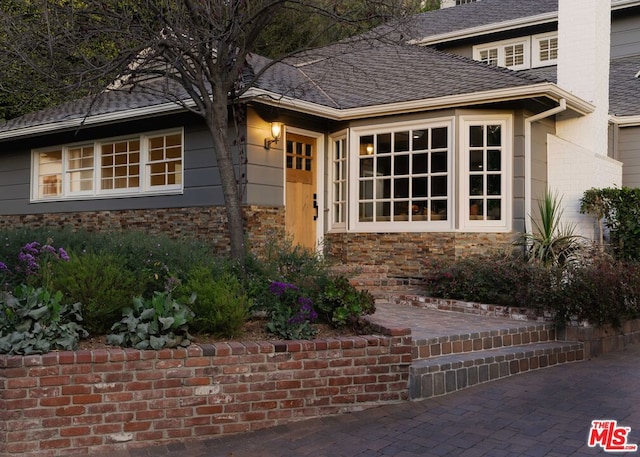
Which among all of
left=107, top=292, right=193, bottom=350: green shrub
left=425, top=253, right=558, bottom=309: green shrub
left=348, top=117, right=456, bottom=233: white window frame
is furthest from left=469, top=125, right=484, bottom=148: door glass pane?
left=107, top=292, right=193, bottom=350: green shrub

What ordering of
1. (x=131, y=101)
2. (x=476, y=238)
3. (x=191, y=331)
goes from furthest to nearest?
1. (x=131, y=101)
2. (x=476, y=238)
3. (x=191, y=331)

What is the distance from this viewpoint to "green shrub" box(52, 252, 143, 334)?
15.8ft

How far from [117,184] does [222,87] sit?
544 centimetres

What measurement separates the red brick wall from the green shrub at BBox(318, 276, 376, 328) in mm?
400

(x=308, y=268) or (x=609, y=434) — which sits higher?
(x=308, y=268)

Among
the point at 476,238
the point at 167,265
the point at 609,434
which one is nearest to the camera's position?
the point at 609,434

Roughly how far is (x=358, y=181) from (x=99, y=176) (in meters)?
5.14

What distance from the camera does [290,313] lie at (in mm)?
5320

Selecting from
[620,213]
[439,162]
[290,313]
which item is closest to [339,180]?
[439,162]

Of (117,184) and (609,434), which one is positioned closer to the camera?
(609,434)

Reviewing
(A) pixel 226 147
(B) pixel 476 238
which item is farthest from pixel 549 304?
(A) pixel 226 147

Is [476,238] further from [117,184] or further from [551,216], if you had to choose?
[117,184]

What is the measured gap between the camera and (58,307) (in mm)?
4562

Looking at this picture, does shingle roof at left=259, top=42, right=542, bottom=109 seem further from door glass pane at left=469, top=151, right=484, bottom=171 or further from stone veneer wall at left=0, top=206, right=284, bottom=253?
stone veneer wall at left=0, top=206, right=284, bottom=253
